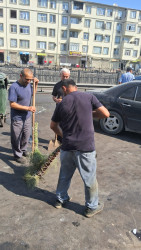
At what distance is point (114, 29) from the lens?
177 ft

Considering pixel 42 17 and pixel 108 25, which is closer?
pixel 42 17

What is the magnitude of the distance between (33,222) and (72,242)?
1.88 feet

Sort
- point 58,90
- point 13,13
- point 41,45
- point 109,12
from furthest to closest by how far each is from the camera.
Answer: point 109,12 → point 41,45 → point 13,13 → point 58,90

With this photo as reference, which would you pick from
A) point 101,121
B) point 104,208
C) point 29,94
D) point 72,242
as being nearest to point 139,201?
point 104,208

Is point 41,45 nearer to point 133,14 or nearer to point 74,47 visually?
point 74,47

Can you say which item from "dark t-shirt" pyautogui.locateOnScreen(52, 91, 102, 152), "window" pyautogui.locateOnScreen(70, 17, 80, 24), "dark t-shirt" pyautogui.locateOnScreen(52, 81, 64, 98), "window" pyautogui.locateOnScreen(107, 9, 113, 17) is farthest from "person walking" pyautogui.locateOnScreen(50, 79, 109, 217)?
"window" pyautogui.locateOnScreen(107, 9, 113, 17)

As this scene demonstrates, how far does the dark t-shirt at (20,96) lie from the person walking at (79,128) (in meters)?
1.54

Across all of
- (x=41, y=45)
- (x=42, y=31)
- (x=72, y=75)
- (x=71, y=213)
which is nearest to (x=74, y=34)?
(x=42, y=31)

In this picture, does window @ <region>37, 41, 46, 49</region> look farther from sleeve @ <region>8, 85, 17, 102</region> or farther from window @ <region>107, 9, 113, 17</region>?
sleeve @ <region>8, 85, 17, 102</region>

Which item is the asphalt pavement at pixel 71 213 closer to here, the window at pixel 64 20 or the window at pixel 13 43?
the window at pixel 13 43

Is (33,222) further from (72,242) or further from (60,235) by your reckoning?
(72,242)

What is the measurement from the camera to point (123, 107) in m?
5.87

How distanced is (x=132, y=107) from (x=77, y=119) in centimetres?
359

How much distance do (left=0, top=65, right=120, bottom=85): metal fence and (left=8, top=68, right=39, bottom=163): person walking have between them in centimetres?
1159
